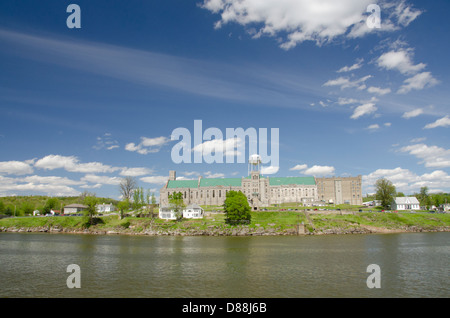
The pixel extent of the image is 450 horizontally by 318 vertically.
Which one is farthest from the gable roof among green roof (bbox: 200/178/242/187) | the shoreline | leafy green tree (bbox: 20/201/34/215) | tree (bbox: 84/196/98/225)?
leafy green tree (bbox: 20/201/34/215)

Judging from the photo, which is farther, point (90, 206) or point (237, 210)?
point (90, 206)

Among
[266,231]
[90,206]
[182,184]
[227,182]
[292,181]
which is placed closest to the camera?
[266,231]

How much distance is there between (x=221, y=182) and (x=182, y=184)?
24.8m

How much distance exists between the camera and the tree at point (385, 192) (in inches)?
5290

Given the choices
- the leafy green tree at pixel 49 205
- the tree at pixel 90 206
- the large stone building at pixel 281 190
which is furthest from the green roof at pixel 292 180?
the leafy green tree at pixel 49 205

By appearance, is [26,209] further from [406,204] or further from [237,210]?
[406,204]

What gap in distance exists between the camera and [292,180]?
6959 inches

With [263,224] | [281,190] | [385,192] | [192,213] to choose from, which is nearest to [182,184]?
[281,190]

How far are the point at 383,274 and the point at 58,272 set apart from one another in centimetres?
3963

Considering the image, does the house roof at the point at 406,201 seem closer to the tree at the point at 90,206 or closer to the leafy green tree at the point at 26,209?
the tree at the point at 90,206

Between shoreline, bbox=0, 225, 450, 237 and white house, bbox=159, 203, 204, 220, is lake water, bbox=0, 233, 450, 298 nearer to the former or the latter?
shoreline, bbox=0, 225, 450, 237

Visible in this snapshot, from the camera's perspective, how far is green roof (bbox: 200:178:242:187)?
175400 mm

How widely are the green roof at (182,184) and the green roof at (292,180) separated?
46.5m

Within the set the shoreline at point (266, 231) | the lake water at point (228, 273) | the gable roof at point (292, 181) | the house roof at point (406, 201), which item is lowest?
the shoreline at point (266, 231)
